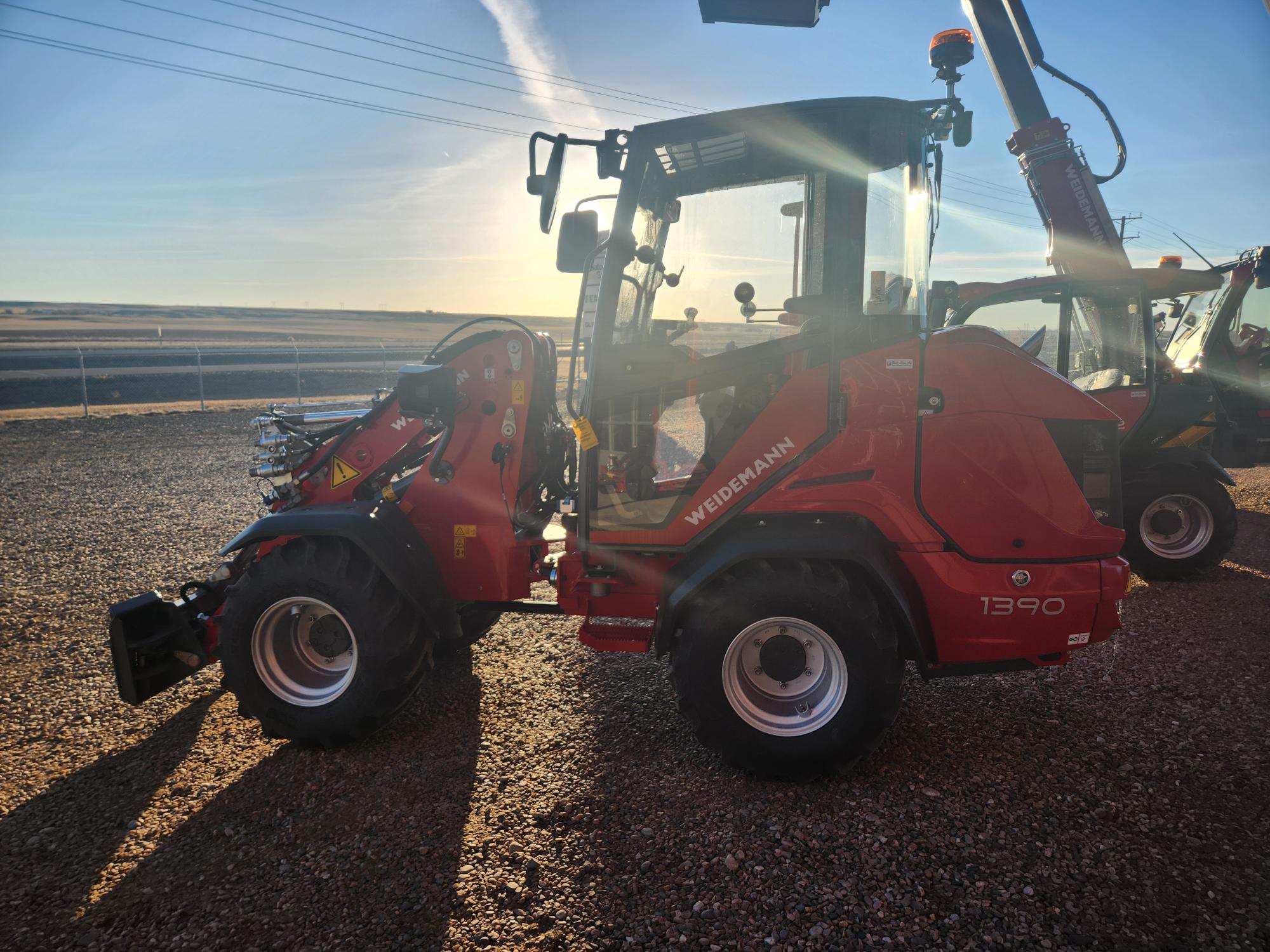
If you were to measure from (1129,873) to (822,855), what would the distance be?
1.06 metres

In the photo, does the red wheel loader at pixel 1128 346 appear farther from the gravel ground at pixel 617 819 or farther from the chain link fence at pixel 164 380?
the chain link fence at pixel 164 380

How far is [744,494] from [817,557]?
41 cm

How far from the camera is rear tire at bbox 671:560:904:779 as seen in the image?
3.04 meters

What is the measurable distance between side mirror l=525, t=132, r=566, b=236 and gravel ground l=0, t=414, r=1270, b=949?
2424 millimetres

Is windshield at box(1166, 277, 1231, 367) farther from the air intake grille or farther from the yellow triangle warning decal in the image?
the yellow triangle warning decal

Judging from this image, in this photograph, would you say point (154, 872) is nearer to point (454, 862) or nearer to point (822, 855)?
point (454, 862)

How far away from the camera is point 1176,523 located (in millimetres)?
6141

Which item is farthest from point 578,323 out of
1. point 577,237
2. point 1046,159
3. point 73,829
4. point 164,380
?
point 164,380

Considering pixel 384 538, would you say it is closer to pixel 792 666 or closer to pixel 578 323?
pixel 578 323

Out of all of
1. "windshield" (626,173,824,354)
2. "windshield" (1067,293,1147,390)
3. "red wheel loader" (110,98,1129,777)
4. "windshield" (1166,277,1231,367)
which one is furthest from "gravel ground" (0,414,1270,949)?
"windshield" (1166,277,1231,367)

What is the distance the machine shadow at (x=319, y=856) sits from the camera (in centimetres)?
246

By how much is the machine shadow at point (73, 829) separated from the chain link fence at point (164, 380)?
14.0 metres

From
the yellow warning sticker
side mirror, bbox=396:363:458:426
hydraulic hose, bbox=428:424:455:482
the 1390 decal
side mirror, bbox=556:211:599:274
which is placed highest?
side mirror, bbox=556:211:599:274

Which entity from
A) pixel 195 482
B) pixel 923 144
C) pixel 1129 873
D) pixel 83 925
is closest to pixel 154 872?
pixel 83 925
